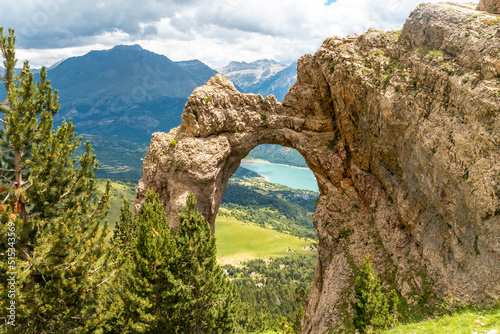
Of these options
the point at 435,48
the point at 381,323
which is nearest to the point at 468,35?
the point at 435,48

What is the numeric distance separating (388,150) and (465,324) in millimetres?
14808

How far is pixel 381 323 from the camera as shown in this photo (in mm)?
20125

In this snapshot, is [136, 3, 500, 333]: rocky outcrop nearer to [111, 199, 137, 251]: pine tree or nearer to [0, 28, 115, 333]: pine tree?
[111, 199, 137, 251]: pine tree

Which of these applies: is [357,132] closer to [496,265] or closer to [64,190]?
[496,265]

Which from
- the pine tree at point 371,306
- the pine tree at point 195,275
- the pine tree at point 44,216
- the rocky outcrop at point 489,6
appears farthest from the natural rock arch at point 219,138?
the pine tree at point 44,216

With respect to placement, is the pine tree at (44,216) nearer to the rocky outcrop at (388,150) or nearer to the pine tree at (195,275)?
the pine tree at (195,275)

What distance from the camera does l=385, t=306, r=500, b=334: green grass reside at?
12.9 meters

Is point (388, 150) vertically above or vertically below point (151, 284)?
above

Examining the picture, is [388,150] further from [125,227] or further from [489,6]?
[125,227]

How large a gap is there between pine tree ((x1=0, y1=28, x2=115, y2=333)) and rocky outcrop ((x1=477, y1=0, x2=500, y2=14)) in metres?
28.0

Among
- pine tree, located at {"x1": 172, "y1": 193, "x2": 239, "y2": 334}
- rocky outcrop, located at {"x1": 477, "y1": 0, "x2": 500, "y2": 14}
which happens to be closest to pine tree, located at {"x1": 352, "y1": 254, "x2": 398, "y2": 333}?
pine tree, located at {"x1": 172, "y1": 193, "x2": 239, "y2": 334}

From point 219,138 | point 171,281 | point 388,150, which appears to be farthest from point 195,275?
point 388,150

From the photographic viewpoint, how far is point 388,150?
84.1ft

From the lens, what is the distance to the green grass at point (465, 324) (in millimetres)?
12906
